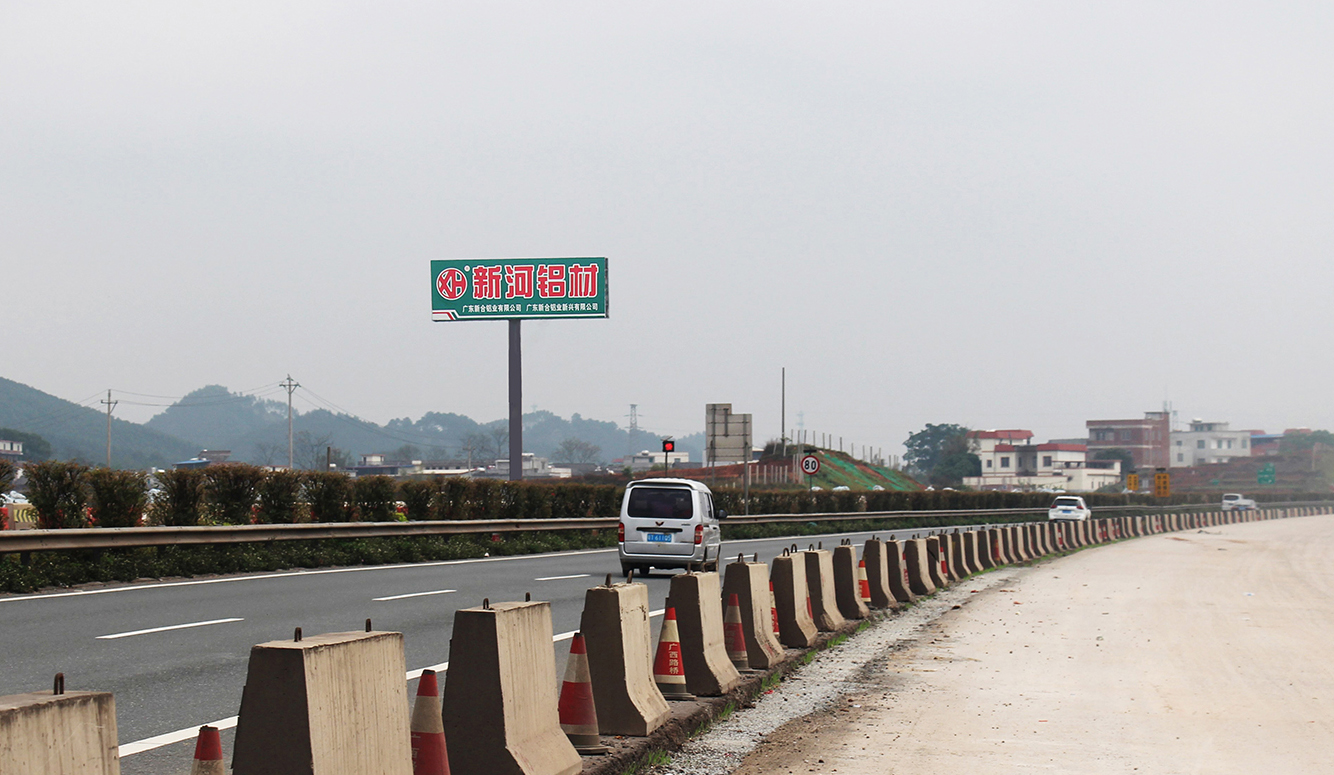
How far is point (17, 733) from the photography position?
3432mm

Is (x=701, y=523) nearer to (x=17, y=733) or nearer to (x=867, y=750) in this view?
(x=867, y=750)

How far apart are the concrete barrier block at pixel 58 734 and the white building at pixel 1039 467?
155072mm

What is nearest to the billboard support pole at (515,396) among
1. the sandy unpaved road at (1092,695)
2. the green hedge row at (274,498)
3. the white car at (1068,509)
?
the green hedge row at (274,498)

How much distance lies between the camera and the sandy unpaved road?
26.7 ft

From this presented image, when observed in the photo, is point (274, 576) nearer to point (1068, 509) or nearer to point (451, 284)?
point (451, 284)

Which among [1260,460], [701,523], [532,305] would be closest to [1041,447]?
[1260,460]

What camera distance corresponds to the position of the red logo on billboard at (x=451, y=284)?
195 ft

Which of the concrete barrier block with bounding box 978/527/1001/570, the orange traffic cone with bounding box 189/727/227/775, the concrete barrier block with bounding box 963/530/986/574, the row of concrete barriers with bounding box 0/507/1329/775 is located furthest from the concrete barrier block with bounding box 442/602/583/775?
the concrete barrier block with bounding box 978/527/1001/570

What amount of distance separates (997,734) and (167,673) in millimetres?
6245

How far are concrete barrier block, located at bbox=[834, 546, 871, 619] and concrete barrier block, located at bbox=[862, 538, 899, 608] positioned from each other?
1.75 m

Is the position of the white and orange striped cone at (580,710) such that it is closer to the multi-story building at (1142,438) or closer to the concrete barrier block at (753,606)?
the concrete barrier block at (753,606)

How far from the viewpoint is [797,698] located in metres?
10.4

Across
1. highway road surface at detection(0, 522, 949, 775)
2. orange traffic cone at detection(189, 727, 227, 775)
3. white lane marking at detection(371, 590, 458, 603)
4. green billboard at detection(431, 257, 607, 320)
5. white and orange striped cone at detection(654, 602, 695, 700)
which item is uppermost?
green billboard at detection(431, 257, 607, 320)

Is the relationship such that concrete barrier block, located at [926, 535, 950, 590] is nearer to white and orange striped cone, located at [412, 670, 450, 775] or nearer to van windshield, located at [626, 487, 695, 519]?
van windshield, located at [626, 487, 695, 519]
